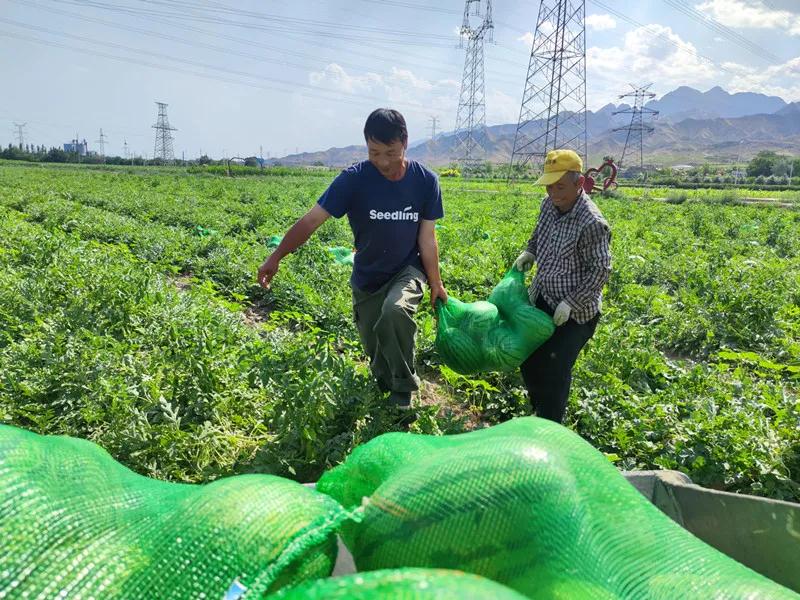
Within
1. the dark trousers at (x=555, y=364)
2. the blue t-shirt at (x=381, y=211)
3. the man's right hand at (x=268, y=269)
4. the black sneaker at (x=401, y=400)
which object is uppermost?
the blue t-shirt at (x=381, y=211)

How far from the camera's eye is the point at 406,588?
80 centimetres

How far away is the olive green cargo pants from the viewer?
3.14 metres

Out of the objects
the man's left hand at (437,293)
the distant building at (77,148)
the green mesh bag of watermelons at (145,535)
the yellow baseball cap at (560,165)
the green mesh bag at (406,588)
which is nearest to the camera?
the green mesh bag at (406,588)

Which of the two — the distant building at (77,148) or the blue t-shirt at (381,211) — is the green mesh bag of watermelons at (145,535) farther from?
the distant building at (77,148)

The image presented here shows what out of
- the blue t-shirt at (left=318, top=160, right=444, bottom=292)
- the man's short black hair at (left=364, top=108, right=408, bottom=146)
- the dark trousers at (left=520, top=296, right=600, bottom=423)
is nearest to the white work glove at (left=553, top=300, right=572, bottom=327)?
the dark trousers at (left=520, top=296, right=600, bottom=423)

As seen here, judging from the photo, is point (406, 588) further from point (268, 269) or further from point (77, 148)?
point (77, 148)

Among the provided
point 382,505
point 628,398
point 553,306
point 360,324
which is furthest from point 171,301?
point 382,505

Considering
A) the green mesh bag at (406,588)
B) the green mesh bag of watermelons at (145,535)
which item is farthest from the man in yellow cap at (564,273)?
the green mesh bag at (406,588)

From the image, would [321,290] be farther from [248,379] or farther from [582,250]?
[582,250]

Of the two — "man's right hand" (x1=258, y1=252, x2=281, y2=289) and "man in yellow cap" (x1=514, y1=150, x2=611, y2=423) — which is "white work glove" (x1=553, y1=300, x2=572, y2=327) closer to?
"man in yellow cap" (x1=514, y1=150, x2=611, y2=423)

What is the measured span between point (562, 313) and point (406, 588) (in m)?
2.32

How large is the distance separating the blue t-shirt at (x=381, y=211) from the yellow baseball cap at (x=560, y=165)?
0.72m

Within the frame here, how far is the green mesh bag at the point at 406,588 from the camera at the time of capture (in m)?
0.78

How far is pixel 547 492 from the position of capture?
3.91 feet
